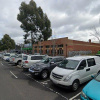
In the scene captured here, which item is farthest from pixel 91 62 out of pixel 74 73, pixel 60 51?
pixel 60 51

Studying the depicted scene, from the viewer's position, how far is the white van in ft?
15.7

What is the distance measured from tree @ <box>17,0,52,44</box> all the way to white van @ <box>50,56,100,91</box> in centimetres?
1477

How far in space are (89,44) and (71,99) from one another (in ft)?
128

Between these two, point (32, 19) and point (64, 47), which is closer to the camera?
point (32, 19)

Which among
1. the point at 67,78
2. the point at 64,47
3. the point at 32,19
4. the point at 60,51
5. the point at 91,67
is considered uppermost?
the point at 32,19

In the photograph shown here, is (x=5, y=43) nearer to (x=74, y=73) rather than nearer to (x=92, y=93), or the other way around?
(x=74, y=73)

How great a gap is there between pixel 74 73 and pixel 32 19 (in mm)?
16785

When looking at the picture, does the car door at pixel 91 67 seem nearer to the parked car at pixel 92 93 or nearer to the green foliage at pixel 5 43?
the parked car at pixel 92 93

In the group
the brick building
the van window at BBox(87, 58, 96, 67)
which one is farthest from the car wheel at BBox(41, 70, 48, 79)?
the brick building

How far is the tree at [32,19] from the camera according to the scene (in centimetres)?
1853

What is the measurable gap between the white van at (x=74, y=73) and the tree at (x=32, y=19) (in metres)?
14.8

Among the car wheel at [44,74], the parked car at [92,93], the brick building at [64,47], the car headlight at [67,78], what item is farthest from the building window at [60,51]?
the parked car at [92,93]

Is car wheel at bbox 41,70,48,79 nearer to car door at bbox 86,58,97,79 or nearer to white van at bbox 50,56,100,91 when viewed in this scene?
white van at bbox 50,56,100,91

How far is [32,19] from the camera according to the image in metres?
19.1
